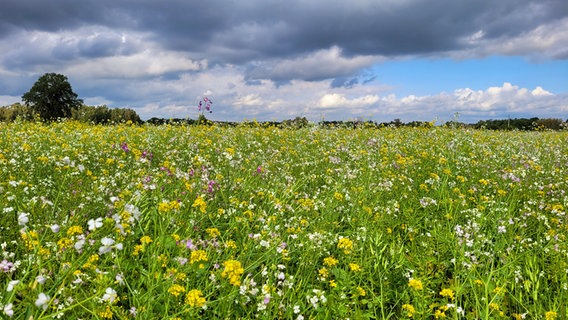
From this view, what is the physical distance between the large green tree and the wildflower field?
65.6m

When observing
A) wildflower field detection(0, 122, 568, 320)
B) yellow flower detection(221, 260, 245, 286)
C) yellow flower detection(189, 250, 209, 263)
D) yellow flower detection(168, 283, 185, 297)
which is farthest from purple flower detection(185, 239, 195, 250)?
yellow flower detection(221, 260, 245, 286)

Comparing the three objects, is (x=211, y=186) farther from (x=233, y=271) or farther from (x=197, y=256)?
(x=233, y=271)

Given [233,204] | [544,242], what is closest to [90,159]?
[233,204]

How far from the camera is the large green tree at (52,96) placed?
6444 centimetres

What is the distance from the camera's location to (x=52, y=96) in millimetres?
66562

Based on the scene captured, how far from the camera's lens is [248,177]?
6.44 metres

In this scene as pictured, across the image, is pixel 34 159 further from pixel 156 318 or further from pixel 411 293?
pixel 411 293

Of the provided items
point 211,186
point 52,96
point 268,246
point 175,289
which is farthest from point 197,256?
point 52,96

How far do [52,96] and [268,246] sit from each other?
74410 millimetres

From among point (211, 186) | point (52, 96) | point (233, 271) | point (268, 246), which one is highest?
point (52, 96)

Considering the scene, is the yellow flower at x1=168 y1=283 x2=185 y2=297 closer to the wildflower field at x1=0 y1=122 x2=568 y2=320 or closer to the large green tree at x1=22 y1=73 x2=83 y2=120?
the wildflower field at x1=0 y1=122 x2=568 y2=320

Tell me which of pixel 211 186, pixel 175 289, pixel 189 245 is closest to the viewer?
pixel 175 289

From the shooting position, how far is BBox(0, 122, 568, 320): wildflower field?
9.48 ft

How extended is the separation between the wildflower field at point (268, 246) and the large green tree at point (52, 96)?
215 ft
